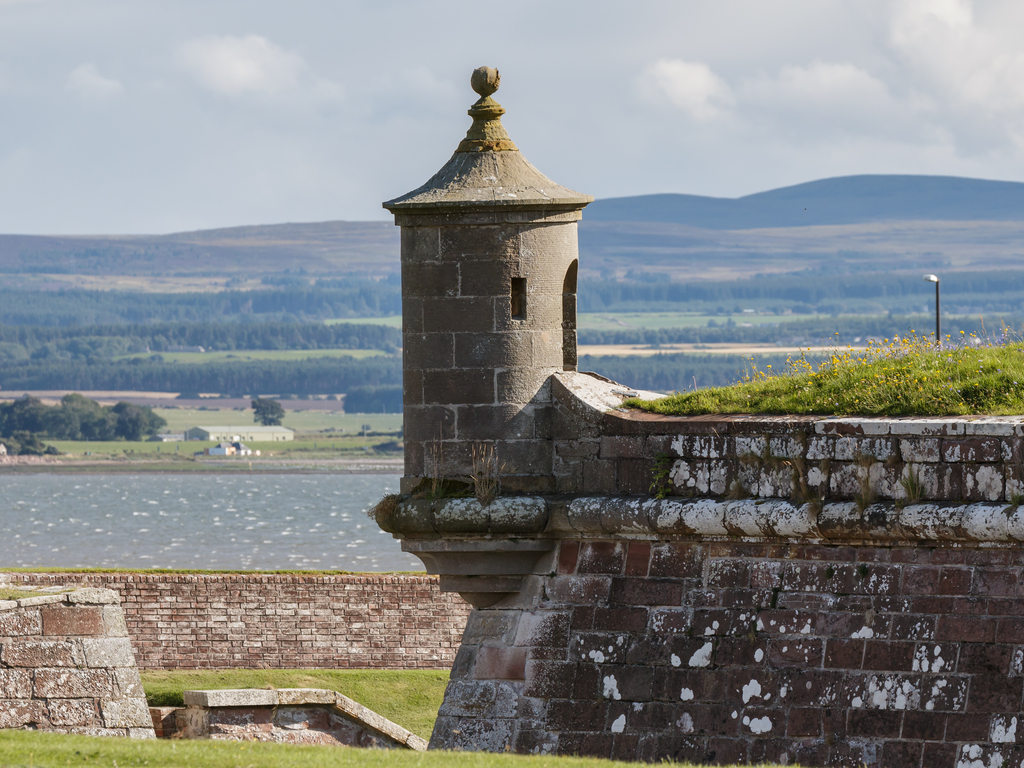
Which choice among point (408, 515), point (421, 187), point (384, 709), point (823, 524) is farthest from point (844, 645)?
point (384, 709)

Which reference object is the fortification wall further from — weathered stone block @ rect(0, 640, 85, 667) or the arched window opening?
weathered stone block @ rect(0, 640, 85, 667)

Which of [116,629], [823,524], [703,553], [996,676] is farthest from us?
[116,629]

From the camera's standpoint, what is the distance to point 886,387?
11758 millimetres

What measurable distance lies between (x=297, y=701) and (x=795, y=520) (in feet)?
27.7

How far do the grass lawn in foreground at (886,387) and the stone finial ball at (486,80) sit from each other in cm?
284

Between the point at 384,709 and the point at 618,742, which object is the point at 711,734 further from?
the point at 384,709

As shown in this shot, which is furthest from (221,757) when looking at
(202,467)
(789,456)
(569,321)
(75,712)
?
(202,467)

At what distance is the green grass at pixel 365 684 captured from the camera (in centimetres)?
2155

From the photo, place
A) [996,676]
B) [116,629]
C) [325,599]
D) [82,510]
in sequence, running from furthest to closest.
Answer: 1. [82,510]
2. [325,599]
3. [116,629]
4. [996,676]

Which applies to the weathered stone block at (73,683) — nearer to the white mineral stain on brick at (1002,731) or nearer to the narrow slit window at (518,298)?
the narrow slit window at (518,298)

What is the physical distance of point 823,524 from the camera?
11102mm

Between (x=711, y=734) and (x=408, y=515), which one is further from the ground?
(x=408, y=515)

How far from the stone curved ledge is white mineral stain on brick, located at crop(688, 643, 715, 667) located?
2.62 ft

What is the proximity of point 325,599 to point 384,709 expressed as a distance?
8.33ft
